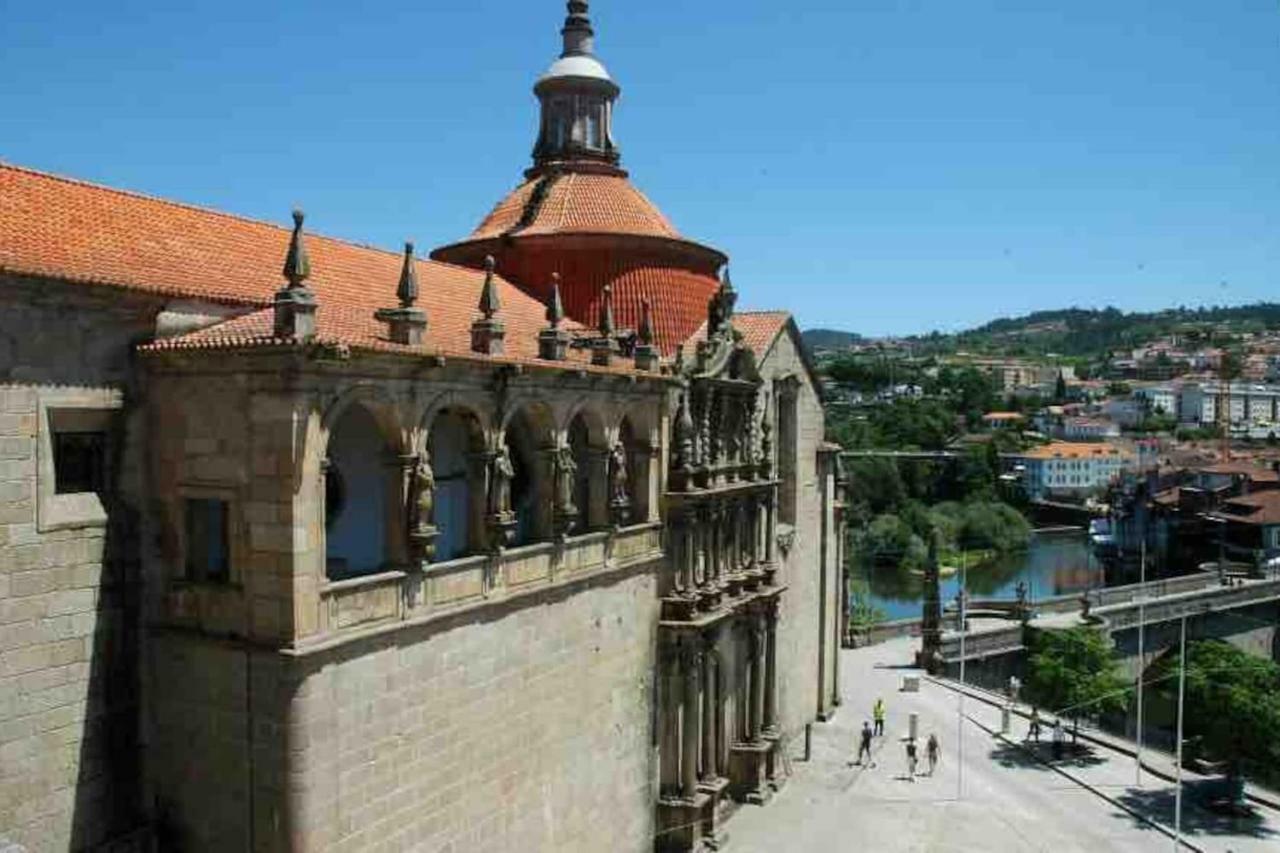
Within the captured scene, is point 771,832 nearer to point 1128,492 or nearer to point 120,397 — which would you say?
point 120,397

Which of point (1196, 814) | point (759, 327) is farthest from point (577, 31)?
point (1196, 814)

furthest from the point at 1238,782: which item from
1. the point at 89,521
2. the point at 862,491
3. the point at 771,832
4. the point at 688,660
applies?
the point at 862,491

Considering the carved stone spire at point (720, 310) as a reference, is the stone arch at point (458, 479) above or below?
below

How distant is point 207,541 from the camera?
14.3 meters

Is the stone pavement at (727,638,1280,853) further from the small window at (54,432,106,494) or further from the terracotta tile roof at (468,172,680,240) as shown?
the small window at (54,432,106,494)

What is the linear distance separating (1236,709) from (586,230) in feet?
71.0

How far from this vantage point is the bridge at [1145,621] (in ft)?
149

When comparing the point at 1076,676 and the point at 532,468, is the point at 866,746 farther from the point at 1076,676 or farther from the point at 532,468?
the point at 532,468

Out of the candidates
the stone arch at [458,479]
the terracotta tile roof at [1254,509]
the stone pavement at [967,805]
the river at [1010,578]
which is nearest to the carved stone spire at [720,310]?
the stone arch at [458,479]

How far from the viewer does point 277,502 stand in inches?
513

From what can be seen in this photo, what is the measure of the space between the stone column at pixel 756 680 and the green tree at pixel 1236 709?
40.6 ft

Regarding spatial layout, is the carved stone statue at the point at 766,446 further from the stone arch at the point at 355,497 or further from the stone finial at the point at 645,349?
the stone arch at the point at 355,497

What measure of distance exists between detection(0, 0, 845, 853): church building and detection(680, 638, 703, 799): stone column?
0.22ft

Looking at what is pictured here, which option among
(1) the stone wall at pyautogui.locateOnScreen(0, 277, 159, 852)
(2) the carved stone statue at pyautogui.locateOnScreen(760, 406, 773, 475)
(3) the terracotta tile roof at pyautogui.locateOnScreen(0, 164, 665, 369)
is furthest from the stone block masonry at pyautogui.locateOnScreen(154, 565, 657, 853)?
(2) the carved stone statue at pyautogui.locateOnScreen(760, 406, 773, 475)
